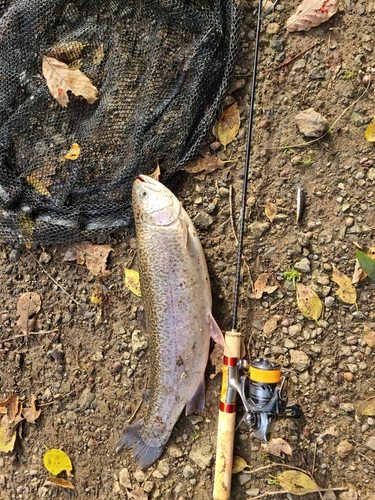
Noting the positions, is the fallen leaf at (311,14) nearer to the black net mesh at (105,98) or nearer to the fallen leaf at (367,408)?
the black net mesh at (105,98)

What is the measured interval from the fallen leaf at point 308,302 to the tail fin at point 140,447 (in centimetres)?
146

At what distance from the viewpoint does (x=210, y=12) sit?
3016 mm

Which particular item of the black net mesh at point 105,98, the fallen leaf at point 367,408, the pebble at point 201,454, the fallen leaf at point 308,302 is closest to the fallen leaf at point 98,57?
the black net mesh at point 105,98

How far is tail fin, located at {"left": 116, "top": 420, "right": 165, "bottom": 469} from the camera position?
10.7 feet

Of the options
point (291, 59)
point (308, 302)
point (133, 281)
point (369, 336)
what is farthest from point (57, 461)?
point (291, 59)

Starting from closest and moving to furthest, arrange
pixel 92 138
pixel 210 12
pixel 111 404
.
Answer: pixel 210 12, pixel 92 138, pixel 111 404

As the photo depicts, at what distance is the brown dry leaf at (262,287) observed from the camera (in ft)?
10.2

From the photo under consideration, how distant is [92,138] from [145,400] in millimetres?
2015

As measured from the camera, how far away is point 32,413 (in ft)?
11.6

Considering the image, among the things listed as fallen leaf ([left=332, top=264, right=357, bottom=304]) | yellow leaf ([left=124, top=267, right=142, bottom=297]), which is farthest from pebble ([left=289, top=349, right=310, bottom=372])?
yellow leaf ([left=124, top=267, right=142, bottom=297])

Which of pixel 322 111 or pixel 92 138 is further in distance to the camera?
pixel 92 138

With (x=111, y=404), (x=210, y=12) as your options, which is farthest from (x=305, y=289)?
(x=210, y=12)

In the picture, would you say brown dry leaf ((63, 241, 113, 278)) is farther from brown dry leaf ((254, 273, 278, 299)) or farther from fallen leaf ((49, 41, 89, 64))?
fallen leaf ((49, 41, 89, 64))

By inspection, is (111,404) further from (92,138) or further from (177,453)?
(92,138)
